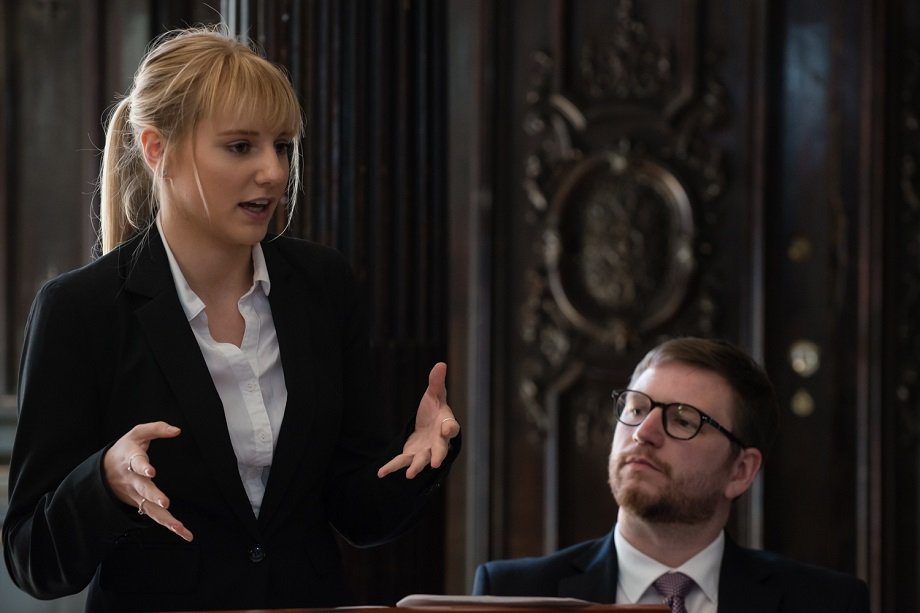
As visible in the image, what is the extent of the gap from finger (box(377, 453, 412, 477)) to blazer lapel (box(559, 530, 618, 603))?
2.36 feet

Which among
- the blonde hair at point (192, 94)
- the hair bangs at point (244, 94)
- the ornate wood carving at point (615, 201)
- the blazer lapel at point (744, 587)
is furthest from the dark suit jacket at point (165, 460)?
the ornate wood carving at point (615, 201)

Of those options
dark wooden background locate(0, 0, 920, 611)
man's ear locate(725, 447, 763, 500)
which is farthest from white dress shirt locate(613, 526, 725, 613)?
dark wooden background locate(0, 0, 920, 611)

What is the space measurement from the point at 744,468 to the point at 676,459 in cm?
14

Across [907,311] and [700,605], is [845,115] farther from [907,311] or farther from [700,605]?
[700,605]

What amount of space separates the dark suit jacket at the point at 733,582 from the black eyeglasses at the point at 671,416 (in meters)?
0.19

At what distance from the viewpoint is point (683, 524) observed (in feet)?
6.91

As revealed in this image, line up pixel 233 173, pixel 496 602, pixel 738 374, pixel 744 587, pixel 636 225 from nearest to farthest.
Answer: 1. pixel 496 602
2. pixel 233 173
3. pixel 744 587
4. pixel 738 374
5. pixel 636 225

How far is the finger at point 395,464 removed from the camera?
141 cm

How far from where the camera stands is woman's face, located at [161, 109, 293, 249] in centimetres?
142

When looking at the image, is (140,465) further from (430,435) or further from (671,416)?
(671,416)

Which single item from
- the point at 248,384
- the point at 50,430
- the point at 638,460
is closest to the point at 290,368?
the point at 248,384

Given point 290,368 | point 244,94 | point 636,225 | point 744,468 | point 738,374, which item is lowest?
point 744,468

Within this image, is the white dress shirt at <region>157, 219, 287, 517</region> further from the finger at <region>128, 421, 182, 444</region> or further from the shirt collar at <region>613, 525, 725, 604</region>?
the shirt collar at <region>613, 525, 725, 604</region>

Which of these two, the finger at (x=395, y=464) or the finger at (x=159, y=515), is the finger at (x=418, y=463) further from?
the finger at (x=159, y=515)
